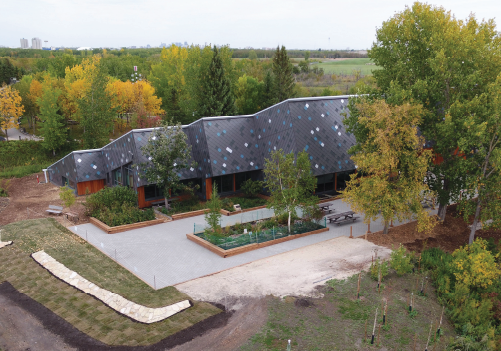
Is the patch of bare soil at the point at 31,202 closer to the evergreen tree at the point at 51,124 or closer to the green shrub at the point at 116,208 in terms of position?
the green shrub at the point at 116,208

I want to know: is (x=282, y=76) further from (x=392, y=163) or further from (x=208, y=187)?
(x=392, y=163)

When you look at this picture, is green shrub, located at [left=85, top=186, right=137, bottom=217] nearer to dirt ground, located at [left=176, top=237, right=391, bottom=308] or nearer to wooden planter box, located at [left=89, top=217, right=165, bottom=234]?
wooden planter box, located at [left=89, top=217, right=165, bottom=234]

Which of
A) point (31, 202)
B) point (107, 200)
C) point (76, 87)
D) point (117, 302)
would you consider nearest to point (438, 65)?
point (117, 302)

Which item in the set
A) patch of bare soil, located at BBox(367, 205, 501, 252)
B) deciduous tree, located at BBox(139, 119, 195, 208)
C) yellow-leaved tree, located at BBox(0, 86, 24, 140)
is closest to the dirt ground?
patch of bare soil, located at BBox(367, 205, 501, 252)

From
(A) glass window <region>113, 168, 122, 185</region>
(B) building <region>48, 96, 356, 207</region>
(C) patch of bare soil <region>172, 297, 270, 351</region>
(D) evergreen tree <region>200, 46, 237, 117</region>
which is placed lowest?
(C) patch of bare soil <region>172, 297, 270, 351</region>

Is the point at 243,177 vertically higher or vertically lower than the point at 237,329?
higher

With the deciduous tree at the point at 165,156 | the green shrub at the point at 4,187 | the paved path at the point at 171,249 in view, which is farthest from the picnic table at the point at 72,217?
the green shrub at the point at 4,187

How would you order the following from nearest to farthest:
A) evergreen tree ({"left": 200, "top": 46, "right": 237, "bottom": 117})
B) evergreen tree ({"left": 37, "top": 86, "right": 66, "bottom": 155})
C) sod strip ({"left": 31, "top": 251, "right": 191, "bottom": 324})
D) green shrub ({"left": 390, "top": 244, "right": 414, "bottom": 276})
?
sod strip ({"left": 31, "top": 251, "right": 191, "bottom": 324}), green shrub ({"left": 390, "top": 244, "right": 414, "bottom": 276}), evergreen tree ({"left": 37, "top": 86, "right": 66, "bottom": 155}), evergreen tree ({"left": 200, "top": 46, "right": 237, "bottom": 117})
